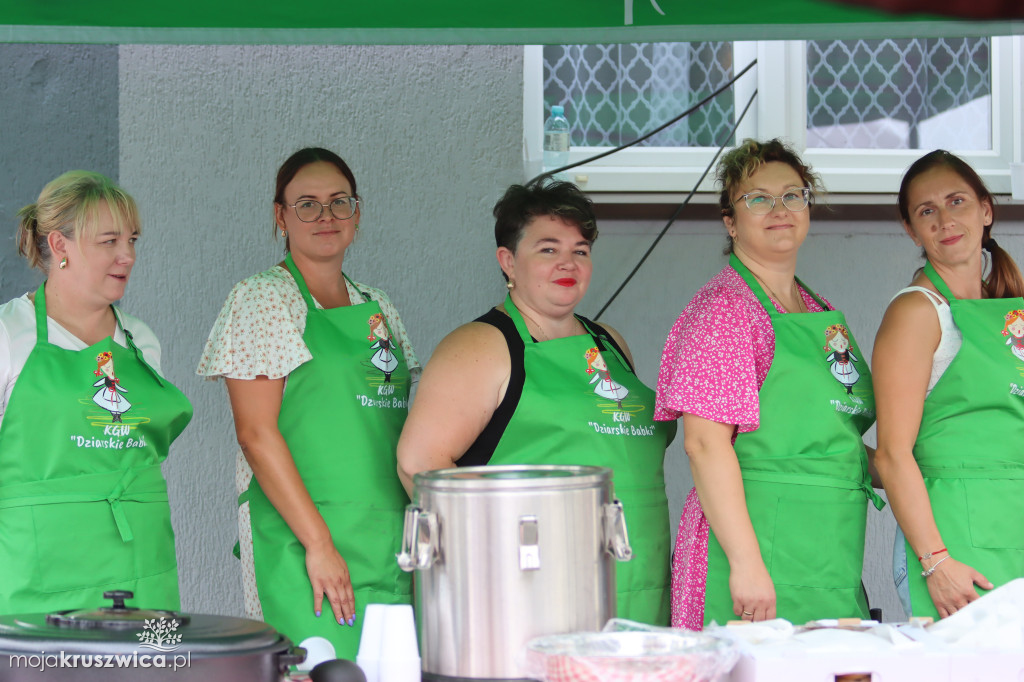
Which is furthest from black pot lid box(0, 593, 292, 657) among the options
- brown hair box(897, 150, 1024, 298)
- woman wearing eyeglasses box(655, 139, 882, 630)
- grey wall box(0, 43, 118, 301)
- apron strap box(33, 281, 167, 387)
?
grey wall box(0, 43, 118, 301)

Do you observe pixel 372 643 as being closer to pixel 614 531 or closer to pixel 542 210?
pixel 614 531

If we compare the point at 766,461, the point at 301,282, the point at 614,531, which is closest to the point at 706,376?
the point at 766,461

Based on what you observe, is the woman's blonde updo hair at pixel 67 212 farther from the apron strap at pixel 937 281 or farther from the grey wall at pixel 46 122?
the apron strap at pixel 937 281

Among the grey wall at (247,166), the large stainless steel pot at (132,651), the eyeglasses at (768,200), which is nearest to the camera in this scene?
the large stainless steel pot at (132,651)

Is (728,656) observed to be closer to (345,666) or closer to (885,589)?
(345,666)

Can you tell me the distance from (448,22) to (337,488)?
49.8 inches

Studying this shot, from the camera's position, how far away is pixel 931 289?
2.84 meters

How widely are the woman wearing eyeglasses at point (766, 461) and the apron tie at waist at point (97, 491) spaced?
1255 mm

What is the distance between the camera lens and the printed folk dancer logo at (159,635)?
4.88 feet

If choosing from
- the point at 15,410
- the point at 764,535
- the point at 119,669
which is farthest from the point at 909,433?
the point at 15,410

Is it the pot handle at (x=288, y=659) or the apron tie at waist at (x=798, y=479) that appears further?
the apron tie at waist at (x=798, y=479)

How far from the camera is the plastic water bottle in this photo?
3.94m

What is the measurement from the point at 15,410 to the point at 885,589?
2.97 metres

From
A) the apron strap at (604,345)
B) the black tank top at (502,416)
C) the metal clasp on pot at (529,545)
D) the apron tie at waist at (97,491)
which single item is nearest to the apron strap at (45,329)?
the apron tie at waist at (97,491)
